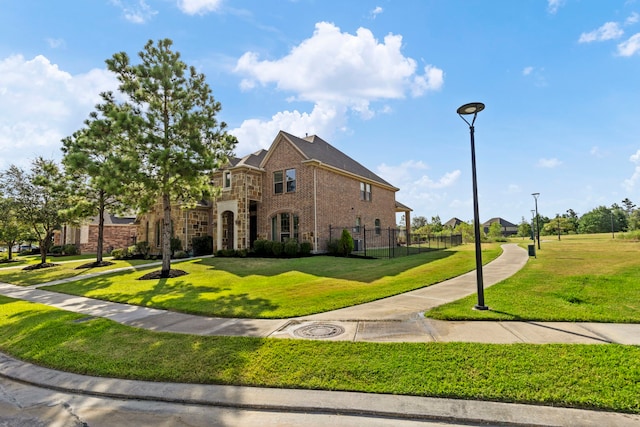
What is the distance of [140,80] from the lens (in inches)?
561

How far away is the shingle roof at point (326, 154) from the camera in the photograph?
2125cm

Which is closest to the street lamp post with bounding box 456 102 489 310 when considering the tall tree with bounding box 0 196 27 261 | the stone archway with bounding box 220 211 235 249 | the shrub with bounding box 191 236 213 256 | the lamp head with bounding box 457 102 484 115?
the lamp head with bounding box 457 102 484 115

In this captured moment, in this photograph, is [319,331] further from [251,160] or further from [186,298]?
[251,160]

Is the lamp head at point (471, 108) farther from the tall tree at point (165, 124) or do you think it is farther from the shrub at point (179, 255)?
the shrub at point (179, 255)

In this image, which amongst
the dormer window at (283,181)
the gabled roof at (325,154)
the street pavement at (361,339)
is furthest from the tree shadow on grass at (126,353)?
the gabled roof at (325,154)

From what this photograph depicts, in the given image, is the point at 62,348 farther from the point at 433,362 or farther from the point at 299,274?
the point at 299,274

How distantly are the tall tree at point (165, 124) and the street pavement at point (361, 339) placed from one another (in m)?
6.13

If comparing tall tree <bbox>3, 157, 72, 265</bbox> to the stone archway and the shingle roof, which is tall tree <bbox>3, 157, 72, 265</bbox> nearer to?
the stone archway

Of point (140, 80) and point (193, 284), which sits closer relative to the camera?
point (193, 284)

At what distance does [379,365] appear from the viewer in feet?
14.8

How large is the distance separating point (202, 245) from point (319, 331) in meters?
19.5

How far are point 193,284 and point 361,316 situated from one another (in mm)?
8063

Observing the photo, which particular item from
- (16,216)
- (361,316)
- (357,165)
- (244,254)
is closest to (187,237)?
(244,254)

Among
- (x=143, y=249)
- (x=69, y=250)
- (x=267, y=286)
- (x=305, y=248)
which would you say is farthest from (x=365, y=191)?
(x=69, y=250)
